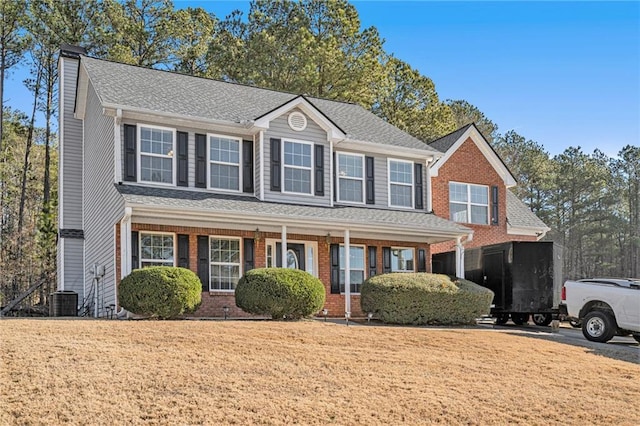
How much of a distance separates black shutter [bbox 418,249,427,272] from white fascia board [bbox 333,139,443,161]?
3120mm

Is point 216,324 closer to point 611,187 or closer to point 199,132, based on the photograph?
point 199,132

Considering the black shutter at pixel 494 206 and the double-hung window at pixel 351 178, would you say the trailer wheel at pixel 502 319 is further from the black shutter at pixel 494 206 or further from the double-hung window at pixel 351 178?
the double-hung window at pixel 351 178

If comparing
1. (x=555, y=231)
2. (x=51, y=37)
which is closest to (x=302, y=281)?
(x=51, y=37)

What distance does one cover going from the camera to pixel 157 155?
19.6 m

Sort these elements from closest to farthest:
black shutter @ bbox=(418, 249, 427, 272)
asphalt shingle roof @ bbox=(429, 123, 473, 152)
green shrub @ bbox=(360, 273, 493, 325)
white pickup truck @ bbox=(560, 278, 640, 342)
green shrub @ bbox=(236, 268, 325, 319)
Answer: white pickup truck @ bbox=(560, 278, 640, 342)
green shrub @ bbox=(236, 268, 325, 319)
green shrub @ bbox=(360, 273, 493, 325)
black shutter @ bbox=(418, 249, 427, 272)
asphalt shingle roof @ bbox=(429, 123, 473, 152)

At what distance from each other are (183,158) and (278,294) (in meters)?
5.34

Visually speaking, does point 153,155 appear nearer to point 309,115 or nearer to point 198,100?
point 198,100

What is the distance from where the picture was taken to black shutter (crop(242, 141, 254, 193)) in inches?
821

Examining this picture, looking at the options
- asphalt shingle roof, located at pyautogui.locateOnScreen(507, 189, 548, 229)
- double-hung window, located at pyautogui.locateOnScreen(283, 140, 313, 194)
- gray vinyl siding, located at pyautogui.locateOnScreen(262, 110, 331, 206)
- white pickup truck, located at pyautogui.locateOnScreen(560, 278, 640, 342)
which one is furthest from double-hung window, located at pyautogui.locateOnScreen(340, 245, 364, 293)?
asphalt shingle roof, located at pyautogui.locateOnScreen(507, 189, 548, 229)

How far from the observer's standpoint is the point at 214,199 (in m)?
19.6

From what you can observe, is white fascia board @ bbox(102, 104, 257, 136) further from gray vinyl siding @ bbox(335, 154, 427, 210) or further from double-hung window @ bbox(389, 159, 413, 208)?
double-hung window @ bbox(389, 159, 413, 208)

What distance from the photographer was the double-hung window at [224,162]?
20469mm

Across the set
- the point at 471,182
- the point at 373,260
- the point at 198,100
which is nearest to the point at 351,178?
the point at 373,260

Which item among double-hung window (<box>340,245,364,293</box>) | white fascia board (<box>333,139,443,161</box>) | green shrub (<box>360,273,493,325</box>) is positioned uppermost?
white fascia board (<box>333,139,443,161</box>)
